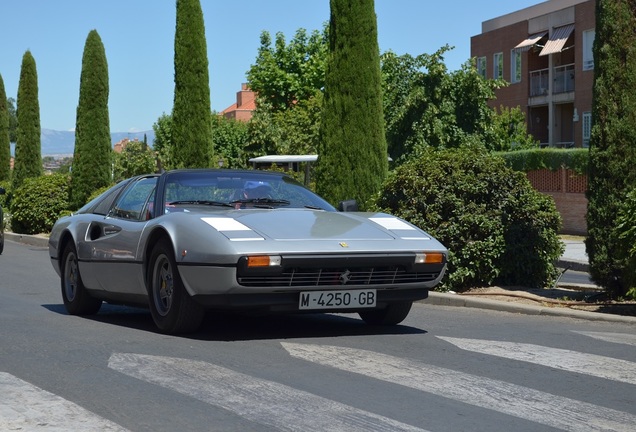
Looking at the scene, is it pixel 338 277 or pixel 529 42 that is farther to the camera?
pixel 529 42

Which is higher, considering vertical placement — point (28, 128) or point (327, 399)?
point (28, 128)

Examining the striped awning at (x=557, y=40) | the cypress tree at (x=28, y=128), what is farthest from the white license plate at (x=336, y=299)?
the striped awning at (x=557, y=40)

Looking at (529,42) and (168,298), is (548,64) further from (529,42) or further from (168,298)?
(168,298)

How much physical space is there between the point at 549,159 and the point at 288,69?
5084 centimetres

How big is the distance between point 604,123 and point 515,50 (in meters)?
43.2

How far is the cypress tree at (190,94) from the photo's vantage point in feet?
98.8

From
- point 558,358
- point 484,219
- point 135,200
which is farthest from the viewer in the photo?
point 484,219

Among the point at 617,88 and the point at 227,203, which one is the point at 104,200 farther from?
the point at 617,88

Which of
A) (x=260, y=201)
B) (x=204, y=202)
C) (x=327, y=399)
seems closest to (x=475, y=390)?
(x=327, y=399)

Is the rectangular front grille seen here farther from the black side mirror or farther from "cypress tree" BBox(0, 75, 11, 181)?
"cypress tree" BBox(0, 75, 11, 181)

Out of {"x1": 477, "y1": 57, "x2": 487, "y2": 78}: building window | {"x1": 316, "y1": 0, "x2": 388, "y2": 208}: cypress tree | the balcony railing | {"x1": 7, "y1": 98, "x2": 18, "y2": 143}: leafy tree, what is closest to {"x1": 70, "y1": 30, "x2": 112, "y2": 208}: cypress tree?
{"x1": 316, "y1": 0, "x2": 388, "y2": 208}: cypress tree

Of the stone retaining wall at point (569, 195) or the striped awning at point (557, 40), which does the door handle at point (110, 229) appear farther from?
the striped awning at point (557, 40)

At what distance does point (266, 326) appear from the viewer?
32.3ft

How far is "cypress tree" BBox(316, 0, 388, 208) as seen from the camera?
61.8 ft
